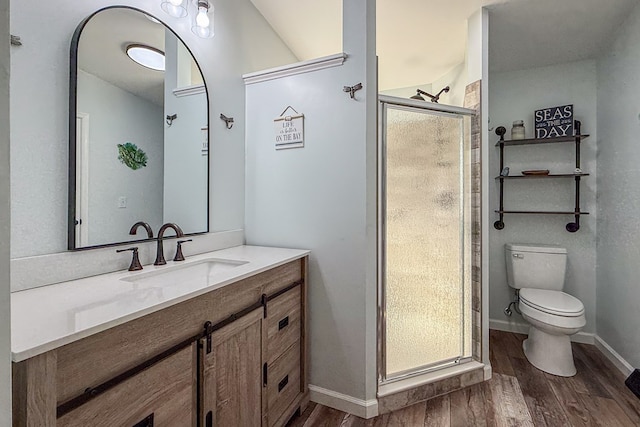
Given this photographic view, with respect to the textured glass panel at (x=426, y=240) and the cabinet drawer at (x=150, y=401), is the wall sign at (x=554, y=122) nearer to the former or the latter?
the textured glass panel at (x=426, y=240)

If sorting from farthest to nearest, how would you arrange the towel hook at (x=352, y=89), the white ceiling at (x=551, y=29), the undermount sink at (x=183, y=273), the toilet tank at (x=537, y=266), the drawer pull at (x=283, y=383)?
the toilet tank at (x=537, y=266) < the white ceiling at (x=551, y=29) < the towel hook at (x=352, y=89) < the drawer pull at (x=283, y=383) < the undermount sink at (x=183, y=273)

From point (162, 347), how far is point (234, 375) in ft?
1.26

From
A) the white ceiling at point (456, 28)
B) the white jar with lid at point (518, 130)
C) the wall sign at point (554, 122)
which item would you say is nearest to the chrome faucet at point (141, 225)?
the white ceiling at point (456, 28)

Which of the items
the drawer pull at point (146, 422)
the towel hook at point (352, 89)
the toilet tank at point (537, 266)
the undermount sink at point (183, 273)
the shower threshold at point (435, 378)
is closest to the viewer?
the drawer pull at point (146, 422)

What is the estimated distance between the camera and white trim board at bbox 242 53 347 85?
166 cm

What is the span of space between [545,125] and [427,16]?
1.44m

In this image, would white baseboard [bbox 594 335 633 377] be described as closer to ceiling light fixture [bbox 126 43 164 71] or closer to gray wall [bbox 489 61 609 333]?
gray wall [bbox 489 61 609 333]

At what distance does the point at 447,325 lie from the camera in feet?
6.51

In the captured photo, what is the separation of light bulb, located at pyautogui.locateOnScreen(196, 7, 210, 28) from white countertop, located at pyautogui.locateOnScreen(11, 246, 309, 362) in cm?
123

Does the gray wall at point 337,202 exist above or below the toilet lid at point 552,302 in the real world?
above

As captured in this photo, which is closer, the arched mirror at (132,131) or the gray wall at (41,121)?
the gray wall at (41,121)

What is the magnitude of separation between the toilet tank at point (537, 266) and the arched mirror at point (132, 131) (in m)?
2.54

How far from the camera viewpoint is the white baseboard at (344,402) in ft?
Answer: 5.38

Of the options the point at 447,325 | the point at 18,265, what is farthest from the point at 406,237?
the point at 18,265
